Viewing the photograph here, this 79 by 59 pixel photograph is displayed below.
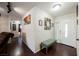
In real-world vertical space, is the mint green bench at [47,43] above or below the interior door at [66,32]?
below

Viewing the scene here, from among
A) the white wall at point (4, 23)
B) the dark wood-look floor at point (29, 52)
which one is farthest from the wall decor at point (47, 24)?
the white wall at point (4, 23)


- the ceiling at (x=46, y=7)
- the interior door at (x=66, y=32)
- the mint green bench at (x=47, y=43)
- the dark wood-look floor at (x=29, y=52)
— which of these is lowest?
the dark wood-look floor at (x=29, y=52)

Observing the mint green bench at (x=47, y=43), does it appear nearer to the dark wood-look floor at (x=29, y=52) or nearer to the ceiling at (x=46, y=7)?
the dark wood-look floor at (x=29, y=52)

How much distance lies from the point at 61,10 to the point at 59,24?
22 cm

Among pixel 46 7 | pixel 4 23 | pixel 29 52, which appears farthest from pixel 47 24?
pixel 4 23

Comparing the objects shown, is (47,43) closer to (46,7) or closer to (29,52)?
(29,52)

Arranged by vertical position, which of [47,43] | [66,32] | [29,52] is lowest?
[29,52]

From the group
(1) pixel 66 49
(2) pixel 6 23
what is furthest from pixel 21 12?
(1) pixel 66 49

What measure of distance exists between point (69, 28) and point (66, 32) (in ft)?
0.27

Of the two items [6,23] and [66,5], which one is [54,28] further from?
[6,23]

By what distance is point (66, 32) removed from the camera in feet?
4.24

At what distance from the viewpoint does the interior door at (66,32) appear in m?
1.23

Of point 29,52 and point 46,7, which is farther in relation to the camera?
point 29,52

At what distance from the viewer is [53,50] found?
1.32 m
